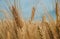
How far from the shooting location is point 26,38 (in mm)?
1453

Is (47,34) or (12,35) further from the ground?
(47,34)

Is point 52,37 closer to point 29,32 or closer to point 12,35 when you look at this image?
point 29,32

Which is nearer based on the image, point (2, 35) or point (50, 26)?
point (50, 26)

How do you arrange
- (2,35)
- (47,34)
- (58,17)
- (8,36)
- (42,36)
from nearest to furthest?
1. (42,36)
2. (47,34)
3. (58,17)
4. (8,36)
5. (2,35)

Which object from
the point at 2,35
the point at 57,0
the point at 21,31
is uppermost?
the point at 57,0

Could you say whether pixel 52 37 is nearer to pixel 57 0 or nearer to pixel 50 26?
pixel 50 26

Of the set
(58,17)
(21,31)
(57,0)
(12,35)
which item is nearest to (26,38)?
(21,31)

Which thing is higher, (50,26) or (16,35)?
(50,26)

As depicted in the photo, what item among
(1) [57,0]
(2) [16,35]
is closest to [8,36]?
(2) [16,35]

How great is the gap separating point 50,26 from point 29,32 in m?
0.22

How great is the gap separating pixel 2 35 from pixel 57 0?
57 centimetres

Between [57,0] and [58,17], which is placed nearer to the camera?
[58,17]

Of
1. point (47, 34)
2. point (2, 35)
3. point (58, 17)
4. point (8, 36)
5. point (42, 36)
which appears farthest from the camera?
point (2, 35)

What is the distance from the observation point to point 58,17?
1.41 metres
